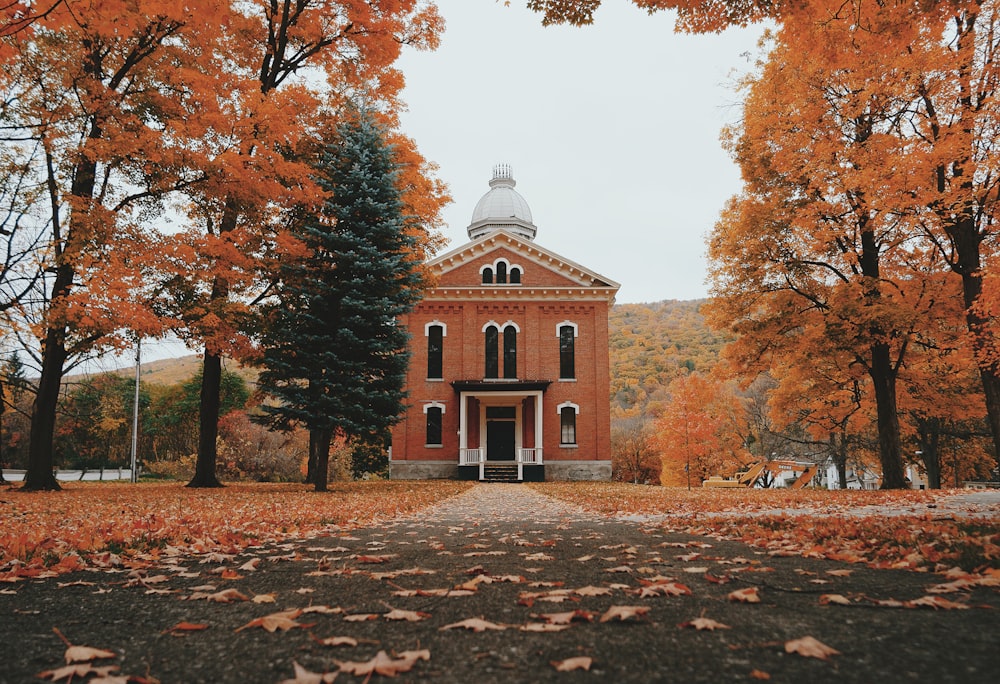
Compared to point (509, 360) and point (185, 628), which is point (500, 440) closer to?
point (509, 360)

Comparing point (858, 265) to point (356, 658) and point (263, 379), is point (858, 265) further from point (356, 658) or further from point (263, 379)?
point (356, 658)

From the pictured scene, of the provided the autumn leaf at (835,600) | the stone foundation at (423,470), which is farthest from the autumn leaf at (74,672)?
the stone foundation at (423,470)

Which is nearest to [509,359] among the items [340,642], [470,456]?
[470,456]

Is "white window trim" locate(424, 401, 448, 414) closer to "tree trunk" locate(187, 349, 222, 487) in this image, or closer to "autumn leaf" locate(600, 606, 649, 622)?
"tree trunk" locate(187, 349, 222, 487)

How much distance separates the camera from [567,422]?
95.3 feet

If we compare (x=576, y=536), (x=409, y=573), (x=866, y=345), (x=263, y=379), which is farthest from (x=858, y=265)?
(x=409, y=573)

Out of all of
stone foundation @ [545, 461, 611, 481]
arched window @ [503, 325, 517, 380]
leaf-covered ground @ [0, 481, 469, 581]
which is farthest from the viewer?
arched window @ [503, 325, 517, 380]

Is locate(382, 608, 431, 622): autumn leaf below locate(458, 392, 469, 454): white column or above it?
below

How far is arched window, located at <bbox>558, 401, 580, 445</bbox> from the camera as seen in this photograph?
2886cm

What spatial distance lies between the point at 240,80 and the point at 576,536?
42.5 ft

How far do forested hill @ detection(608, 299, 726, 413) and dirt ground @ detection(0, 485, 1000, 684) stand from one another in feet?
149

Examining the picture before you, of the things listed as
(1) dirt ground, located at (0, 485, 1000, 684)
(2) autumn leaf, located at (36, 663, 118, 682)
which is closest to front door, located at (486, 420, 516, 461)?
(1) dirt ground, located at (0, 485, 1000, 684)

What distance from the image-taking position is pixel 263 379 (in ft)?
48.6

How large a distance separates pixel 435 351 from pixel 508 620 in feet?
88.8
